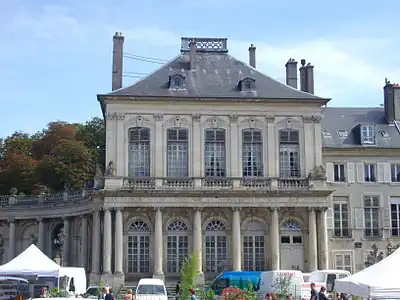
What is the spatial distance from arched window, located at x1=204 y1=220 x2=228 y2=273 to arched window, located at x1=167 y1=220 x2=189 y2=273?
112cm

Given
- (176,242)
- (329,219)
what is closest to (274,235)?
(329,219)

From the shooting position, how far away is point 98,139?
62.4 m

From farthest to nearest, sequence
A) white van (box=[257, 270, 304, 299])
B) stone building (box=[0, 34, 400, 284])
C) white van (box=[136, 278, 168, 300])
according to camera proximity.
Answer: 1. stone building (box=[0, 34, 400, 284])
2. white van (box=[257, 270, 304, 299])
3. white van (box=[136, 278, 168, 300])

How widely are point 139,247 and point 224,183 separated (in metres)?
5.62

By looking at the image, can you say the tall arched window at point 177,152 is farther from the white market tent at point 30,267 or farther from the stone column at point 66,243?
the white market tent at point 30,267

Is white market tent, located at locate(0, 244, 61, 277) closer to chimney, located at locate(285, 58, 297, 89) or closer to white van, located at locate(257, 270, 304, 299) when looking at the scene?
white van, located at locate(257, 270, 304, 299)

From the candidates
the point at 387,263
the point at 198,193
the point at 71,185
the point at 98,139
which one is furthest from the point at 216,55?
the point at 387,263

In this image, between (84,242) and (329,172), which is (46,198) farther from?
(329,172)

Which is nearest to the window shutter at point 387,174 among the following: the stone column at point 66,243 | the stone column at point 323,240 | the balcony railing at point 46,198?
the stone column at point 323,240

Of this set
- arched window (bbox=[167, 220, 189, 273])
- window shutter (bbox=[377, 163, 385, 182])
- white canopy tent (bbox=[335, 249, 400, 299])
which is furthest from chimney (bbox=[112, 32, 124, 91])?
white canopy tent (bbox=[335, 249, 400, 299])

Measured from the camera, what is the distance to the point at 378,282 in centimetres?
1421

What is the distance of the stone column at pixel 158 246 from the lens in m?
37.8

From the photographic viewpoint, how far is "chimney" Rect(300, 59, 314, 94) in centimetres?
4291

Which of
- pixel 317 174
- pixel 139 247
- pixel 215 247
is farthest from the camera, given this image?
pixel 317 174
